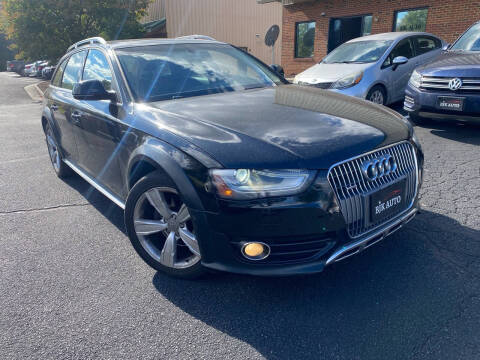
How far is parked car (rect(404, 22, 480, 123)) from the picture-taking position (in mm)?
5301

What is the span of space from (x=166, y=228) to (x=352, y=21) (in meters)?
14.9

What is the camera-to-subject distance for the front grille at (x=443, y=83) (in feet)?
17.2

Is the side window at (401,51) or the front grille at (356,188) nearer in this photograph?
the front grille at (356,188)

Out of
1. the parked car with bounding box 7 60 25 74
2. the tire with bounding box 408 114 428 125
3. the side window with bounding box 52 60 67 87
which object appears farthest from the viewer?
the parked car with bounding box 7 60 25 74

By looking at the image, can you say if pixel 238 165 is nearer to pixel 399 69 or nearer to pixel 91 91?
pixel 91 91

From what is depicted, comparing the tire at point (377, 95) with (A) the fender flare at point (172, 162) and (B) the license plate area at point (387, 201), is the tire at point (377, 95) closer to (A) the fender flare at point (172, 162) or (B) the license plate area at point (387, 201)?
(B) the license plate area at point (387, 201)

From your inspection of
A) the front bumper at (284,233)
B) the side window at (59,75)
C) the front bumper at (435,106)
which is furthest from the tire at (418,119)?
the side window at (59,75)

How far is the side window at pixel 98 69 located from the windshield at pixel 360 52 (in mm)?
5787

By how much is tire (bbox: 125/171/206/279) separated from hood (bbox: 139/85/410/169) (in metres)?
0.42

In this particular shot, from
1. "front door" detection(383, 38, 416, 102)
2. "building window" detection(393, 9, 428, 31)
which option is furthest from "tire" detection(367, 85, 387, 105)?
"building window" detection(393, 9, 428, 31)

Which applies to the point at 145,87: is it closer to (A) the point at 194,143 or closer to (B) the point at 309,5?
(A) the point at 194,143

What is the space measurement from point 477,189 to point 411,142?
176 centimetres

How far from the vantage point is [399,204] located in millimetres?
2617

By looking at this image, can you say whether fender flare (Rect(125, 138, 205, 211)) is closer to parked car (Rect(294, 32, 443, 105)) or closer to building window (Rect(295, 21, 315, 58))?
parked car (Rect(294, 32, 443, 105))
